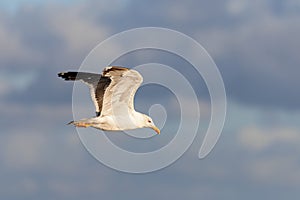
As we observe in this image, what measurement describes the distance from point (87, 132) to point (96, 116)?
9.21 ft

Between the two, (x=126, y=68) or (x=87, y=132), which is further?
(x=87, y=132)

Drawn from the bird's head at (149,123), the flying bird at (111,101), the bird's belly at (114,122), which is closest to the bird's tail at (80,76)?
the flying bird at (111,101)

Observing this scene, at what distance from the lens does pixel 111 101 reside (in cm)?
6300

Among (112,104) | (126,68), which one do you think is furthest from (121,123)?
(126,68)

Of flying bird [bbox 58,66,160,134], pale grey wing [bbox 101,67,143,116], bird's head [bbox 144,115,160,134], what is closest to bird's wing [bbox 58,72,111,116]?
flying bird [bbox 58,66,160,134]

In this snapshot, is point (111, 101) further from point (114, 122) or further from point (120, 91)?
point (120, 91)

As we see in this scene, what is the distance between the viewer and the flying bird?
61.5m

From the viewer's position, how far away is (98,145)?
6569cm

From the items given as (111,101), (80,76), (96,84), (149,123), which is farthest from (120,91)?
(149,123)

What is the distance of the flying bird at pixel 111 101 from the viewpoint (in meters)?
61.5

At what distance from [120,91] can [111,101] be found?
3.81 feet

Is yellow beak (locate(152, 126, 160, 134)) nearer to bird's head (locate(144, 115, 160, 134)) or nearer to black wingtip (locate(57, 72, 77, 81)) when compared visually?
bird's head (locate(144, 115, 160, 134))

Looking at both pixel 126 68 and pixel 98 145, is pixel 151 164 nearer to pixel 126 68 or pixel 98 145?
pixel 98 145

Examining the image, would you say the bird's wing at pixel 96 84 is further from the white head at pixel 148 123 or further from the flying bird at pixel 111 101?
the white head at pixel 148 123
